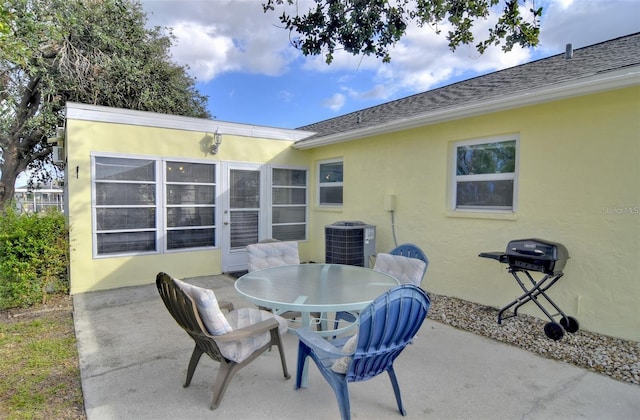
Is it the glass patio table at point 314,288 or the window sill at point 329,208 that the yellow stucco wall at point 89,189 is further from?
the glass patio table at point 314,288

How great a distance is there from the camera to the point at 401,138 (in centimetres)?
600

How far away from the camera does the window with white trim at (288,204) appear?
7.60 m

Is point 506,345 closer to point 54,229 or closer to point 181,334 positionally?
point 181,334

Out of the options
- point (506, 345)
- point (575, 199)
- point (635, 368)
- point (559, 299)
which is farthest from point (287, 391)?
point (575, 199)

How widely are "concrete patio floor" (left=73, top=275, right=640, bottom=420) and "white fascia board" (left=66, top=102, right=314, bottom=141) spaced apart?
366 cm

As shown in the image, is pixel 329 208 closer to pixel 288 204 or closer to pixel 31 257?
pixel 288 204

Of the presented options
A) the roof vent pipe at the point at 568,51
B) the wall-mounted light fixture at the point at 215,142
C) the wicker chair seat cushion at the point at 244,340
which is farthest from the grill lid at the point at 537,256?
the wall-mounted light fixture at the point at 215,142

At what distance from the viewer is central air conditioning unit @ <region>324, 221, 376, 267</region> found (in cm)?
601

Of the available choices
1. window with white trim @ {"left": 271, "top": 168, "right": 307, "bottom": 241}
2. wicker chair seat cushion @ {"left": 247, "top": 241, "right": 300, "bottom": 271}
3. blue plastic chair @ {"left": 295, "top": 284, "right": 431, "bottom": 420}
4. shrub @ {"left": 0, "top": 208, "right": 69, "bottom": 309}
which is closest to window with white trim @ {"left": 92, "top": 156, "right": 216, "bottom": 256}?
shrub @ {"left": 0, "top": 208, "right": 69, "bottom": 309}

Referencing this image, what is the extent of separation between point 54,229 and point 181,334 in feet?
10.0

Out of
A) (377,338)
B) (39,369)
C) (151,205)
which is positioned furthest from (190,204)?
(377,338)

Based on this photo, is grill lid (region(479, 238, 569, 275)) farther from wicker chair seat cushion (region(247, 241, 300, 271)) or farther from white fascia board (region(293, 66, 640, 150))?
wicker chair seat cushion (region(247, 241, 300, 271))

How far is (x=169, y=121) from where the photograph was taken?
20.3ft

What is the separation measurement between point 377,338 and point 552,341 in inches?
108
